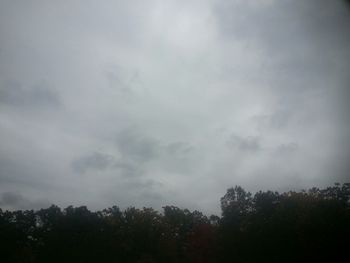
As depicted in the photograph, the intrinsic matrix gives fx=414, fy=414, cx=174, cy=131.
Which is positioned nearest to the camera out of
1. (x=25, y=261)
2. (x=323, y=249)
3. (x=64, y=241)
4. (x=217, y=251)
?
(x=323, y=249)

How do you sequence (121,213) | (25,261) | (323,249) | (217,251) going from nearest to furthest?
(323,249) → (217,251) → (25,261) → (121,213)

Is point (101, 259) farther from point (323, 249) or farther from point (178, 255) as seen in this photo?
point (323, 249)

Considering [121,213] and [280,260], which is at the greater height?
[121,213]

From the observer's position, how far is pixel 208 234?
60.2 metres

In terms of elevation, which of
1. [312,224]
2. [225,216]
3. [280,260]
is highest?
[225,216]

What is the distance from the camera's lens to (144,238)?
6188 cm

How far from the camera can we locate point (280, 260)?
160ft

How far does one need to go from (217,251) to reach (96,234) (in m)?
19.2

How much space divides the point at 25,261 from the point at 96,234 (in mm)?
13910

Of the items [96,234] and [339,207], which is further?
[96,234]

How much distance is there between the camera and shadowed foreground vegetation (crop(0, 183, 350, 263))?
4722 cm

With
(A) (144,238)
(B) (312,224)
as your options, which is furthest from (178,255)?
(B) (312,224)

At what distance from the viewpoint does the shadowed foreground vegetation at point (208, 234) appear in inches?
1859

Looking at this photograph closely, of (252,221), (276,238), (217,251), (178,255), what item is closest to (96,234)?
→ (178,255)
